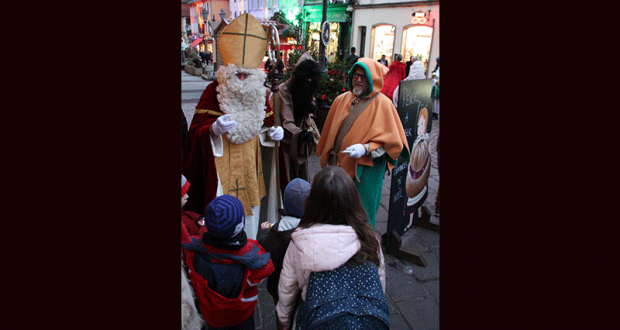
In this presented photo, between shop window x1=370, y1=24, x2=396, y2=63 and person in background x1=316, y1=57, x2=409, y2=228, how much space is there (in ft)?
54.4

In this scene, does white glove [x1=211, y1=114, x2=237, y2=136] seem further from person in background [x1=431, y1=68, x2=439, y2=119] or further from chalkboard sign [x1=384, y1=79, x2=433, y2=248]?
person in background [x1=431, y1=68, x2=439, y2=119]

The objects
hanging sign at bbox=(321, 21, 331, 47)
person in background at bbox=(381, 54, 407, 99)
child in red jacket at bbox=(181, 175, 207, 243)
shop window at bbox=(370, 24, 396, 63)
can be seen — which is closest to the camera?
child in red jacket at bbox=(181, 175, 207, 243)

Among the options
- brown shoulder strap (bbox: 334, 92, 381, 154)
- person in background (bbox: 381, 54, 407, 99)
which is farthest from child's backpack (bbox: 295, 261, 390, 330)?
person in background (bbox: 381, 54, 407, 99)

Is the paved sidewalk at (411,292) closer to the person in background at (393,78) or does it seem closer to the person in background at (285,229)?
the person in background at (285,229)

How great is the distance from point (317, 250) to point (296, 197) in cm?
60

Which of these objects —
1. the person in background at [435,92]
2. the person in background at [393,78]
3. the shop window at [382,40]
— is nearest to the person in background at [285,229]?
the person in background at [393,78]

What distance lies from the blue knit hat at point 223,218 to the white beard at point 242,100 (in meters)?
1.24

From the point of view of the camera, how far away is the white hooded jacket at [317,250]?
1.55m

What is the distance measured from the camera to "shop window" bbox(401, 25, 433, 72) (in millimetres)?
15938

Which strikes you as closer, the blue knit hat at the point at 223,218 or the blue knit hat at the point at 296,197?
the blue knit hat at the point at 223,218

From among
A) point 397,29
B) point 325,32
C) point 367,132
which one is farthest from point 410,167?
point 397,29

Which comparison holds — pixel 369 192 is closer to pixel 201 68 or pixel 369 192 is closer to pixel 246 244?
pixel 246 244

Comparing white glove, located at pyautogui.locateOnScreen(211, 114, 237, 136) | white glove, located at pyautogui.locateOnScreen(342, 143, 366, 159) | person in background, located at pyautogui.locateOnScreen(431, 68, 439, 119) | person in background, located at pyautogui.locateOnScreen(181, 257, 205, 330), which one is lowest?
person in background, located at pyautogui.locateOnScreen(181, 257, 205, 330)

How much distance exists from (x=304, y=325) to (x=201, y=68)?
22530mm
